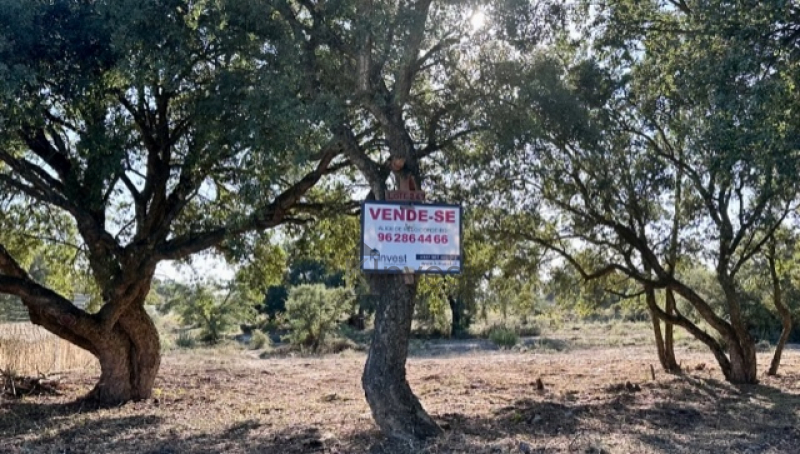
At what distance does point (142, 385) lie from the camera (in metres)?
11.3

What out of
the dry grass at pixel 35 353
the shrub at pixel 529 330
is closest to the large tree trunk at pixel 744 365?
the dry grass at pixel 35 353

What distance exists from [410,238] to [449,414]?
329 cm

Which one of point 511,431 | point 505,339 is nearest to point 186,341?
point 505,339

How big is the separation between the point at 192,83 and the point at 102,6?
4.54 ft

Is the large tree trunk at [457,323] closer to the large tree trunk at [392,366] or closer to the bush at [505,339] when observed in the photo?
the bush at [505,339]

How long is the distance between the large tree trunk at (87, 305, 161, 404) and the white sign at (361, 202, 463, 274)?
5937mm

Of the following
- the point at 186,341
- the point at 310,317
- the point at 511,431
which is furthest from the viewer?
the point at 186,341

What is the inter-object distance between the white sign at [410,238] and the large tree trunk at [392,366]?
0.30 m

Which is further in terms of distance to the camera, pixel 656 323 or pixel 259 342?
pixel 259 342

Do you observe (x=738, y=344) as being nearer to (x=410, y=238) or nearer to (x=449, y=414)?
(x=449, y=414)

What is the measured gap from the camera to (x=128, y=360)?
11.2 m

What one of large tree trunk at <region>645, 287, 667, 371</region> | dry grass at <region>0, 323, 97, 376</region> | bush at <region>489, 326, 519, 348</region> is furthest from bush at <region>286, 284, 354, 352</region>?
large tree trunk at <region>645, 287, 667, 371</region>

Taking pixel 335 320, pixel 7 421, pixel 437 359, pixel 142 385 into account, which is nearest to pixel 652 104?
pixel 142 385

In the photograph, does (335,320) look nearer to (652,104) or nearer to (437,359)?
(437,359)
